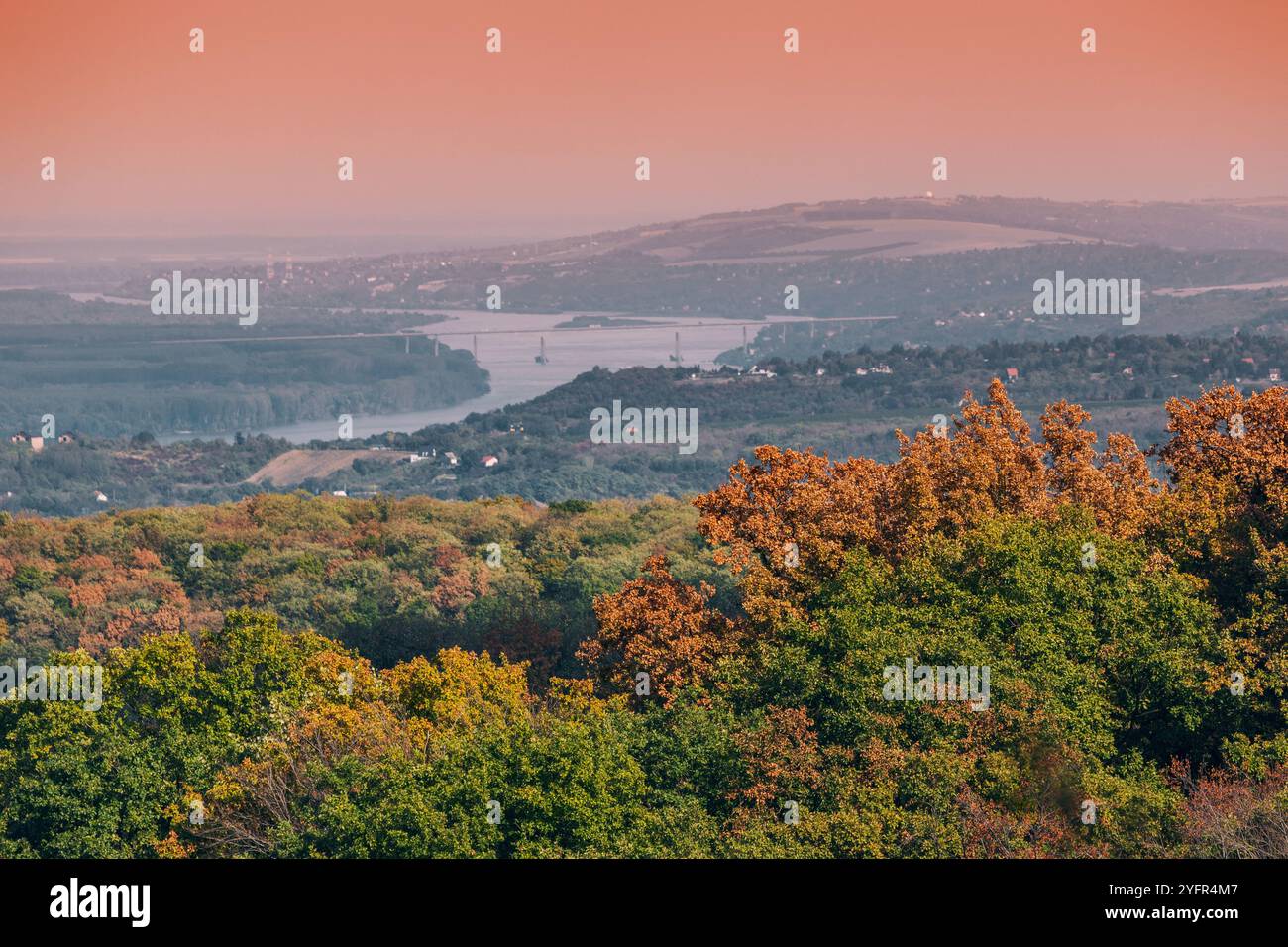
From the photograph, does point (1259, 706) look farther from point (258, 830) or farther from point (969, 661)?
point (258, 830)

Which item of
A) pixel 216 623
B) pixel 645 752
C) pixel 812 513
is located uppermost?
pixel 812 513

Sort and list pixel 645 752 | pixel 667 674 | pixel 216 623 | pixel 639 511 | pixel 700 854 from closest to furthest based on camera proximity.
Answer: pixel 700 854 → pixel 645 752 → pixel 667 674 → pixel 216 623 → pixel 639 511

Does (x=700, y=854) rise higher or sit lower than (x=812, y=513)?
lower

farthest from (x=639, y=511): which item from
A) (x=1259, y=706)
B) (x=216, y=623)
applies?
(x=1259, y=706)
